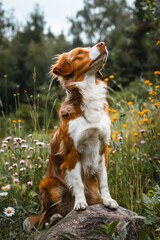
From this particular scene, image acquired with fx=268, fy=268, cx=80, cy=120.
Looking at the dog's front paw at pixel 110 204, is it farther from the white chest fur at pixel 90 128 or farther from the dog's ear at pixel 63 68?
the dog's ear at pixel 63 68

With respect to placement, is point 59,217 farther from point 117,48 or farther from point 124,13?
point 124,13

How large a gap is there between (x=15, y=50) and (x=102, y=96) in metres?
16.1

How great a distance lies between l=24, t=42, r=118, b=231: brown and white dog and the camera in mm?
2330

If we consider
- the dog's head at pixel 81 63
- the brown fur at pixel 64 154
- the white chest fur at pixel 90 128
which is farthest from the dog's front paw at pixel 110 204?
the dog's head at pixel 81 63

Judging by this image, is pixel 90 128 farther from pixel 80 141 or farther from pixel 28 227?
pixel 28 227

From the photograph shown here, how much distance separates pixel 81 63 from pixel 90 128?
0.63 metres

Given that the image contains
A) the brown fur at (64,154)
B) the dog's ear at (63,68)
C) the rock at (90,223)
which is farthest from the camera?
the dog's ear at (63,68)

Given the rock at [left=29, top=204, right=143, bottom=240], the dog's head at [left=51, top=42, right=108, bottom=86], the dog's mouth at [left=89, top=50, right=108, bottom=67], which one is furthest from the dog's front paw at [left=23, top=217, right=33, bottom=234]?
the dog's mouth at [left=89, top=50, right=108, bottom=67]

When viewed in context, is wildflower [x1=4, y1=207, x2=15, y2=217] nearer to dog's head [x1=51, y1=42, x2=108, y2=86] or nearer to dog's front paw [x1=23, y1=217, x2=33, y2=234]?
dog's front paw [x1=23, y1=217, x2=33, y2=234]

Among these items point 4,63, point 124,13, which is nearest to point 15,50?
point 4,63

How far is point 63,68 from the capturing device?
8.36 feet

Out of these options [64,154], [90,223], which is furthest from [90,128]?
[90,223]

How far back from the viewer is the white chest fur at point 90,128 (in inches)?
91.0

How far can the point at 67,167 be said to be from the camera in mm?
2350
